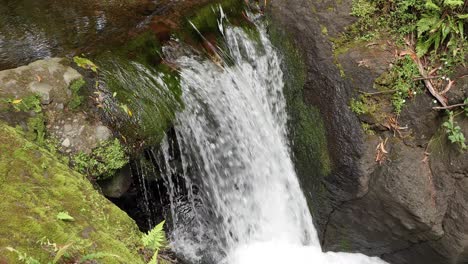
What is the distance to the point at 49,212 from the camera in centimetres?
246

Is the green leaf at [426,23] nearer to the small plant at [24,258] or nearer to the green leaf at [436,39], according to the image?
the green leaf at [436,39]

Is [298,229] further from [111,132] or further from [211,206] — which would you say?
[111,132]

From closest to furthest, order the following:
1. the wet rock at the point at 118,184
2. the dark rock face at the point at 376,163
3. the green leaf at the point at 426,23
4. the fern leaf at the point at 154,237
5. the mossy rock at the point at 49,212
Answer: the mossy rock at the point at 49,212, the fern leaf at the point at 154,237, the wet rock at the point at 118,184, the green leaf at the point at 426,23, the dark rock face at the point at 376,163

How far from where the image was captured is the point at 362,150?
5266 millimetres

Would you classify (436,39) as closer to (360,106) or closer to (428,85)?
(428,85)

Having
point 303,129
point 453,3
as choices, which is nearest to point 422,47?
point 453,3

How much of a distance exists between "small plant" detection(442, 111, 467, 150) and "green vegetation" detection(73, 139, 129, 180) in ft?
12.5

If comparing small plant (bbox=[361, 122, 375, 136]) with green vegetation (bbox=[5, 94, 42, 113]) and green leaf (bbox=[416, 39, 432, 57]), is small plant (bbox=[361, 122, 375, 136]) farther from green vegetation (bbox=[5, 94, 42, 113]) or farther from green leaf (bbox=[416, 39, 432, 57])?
green vegetation (bbox=[5, 94, 42, 113])

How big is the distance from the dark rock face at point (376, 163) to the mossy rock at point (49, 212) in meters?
3.31

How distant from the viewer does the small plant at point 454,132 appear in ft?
15.9

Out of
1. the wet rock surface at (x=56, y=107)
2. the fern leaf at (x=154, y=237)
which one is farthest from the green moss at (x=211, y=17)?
the fern leaf at (x=154, y=237)

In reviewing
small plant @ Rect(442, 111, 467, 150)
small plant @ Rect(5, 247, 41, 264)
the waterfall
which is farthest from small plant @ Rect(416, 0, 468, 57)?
small plant @ Rect(5, 247, 41, 264)

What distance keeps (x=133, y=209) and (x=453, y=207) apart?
402 cm

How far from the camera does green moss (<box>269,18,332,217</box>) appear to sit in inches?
220
